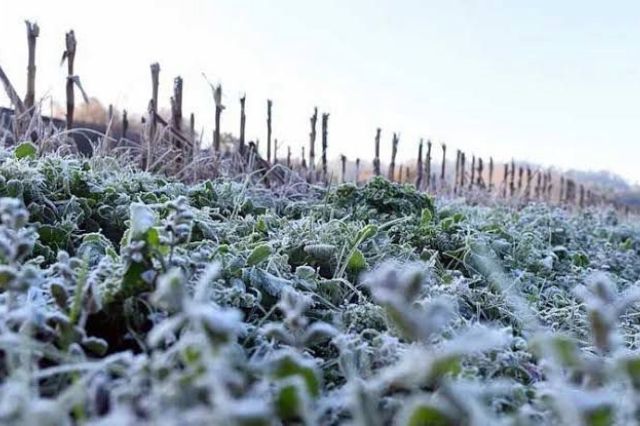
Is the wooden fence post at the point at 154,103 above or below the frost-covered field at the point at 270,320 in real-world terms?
above

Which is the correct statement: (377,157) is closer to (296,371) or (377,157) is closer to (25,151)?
(25,151)

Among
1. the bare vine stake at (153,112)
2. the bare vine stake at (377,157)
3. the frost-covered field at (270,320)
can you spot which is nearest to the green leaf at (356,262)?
the frost-covered field at (270,320)

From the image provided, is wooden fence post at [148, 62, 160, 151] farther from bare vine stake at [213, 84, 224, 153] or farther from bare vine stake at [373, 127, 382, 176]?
bare vine stake at [373, 127, 382, 176]

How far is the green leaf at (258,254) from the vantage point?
1.01 metres

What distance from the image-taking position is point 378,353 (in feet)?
2.30

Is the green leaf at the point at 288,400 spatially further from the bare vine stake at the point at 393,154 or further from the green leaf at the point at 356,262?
the bare vine stake at the point at 393,154

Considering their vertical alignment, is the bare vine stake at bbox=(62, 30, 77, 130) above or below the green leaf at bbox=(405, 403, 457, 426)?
above

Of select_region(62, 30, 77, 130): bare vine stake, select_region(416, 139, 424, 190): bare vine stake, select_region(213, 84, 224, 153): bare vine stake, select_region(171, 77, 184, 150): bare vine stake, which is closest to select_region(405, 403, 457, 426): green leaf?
select_region(62, 30, 77, 130): bare vine stake

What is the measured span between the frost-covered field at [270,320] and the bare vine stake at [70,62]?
1165 mm

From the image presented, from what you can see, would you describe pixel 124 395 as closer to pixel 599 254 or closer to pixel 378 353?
pixel 378 353

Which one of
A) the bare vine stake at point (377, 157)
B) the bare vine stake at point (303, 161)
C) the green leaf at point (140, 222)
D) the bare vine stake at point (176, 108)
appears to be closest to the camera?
the green leaf at point (140, 222)

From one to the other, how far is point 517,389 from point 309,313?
1.26 ft

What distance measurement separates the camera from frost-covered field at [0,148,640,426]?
0.38 meters

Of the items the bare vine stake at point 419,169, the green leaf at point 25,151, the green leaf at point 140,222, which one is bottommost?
the bare vine stake at point 419,169
